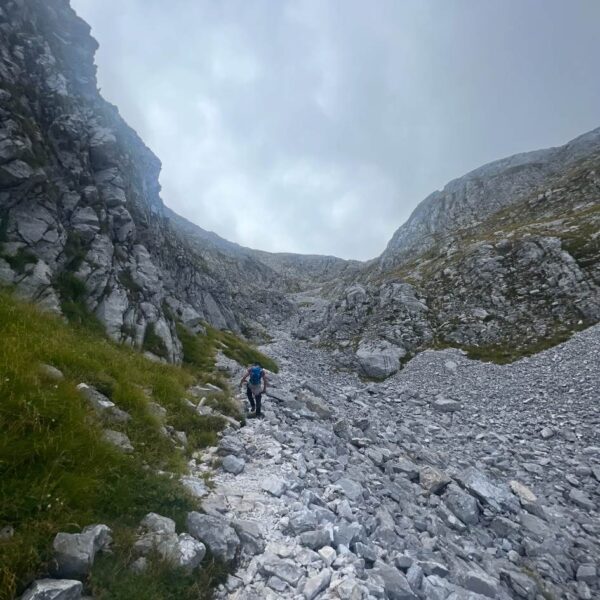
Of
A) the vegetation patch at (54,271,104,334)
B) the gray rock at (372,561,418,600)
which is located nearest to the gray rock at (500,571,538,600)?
the gray rock at (372,561,418,600)

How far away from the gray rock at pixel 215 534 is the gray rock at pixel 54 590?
203 cm

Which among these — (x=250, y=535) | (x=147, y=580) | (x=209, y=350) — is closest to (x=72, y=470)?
(x=147, y=580)

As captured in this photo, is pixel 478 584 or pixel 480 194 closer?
pixel 478 584

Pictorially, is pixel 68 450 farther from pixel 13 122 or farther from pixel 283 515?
pixel 13 122

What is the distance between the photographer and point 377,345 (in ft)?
144

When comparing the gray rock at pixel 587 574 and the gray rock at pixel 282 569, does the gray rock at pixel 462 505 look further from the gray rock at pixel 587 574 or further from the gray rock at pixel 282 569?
the gray rock at pixel 282 569

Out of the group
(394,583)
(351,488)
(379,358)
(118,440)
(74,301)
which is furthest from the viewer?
(379,358)

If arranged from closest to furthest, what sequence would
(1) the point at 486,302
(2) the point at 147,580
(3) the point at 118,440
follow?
1. (2) the point at 147,580
2. (3) the point at 118,440
3. (1) the point at 486,302

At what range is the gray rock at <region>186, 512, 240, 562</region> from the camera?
5777 millimetres

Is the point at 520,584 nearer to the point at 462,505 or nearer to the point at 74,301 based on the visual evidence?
the point at 462,505

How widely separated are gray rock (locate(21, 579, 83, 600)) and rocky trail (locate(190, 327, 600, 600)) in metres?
2.08

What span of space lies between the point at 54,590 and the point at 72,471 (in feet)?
6.50

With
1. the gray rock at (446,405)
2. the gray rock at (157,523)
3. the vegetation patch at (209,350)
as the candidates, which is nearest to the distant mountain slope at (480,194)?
the vegetation patch at (209,350)

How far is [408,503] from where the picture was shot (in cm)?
1045
